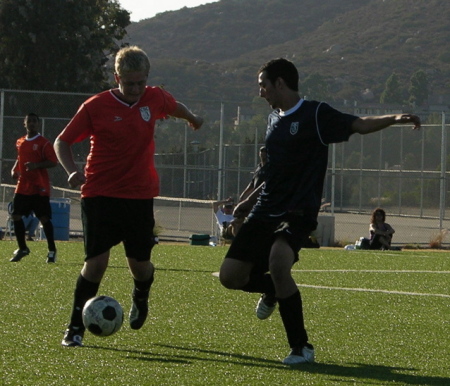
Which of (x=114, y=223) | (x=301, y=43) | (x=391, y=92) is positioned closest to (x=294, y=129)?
(x=114, y=223)

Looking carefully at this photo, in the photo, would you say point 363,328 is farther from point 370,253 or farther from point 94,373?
point 370,253

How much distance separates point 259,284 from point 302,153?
103 cm

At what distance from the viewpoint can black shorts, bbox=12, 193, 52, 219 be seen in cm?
1395

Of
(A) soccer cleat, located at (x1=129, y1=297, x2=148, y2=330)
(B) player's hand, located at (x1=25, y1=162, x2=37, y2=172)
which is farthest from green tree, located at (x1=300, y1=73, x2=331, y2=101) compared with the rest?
(A) soccer cleat, located at (x1=129, y1=297, x2=148, y2=330)

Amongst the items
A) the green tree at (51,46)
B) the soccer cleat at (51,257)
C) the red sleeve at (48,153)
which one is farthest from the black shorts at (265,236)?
the green tree at (51,46)

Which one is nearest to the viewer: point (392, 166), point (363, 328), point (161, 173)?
point (363, 328)

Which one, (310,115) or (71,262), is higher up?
(310,115)

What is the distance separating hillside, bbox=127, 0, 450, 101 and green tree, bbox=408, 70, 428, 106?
28.9 ft

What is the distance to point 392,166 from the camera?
1176 inches

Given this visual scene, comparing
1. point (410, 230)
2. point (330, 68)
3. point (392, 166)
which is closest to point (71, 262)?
point (410, 230)

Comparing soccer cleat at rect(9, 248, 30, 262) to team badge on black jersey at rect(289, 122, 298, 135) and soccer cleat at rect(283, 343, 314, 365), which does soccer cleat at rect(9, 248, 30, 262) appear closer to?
team badge on black jersey at rect(289, 122, 298, 135)

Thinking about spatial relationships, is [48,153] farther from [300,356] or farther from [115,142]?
[300,356]

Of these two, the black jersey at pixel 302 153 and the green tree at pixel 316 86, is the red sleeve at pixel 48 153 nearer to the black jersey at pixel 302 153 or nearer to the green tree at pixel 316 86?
the black jersey at pixel 302 153

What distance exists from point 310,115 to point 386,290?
482 cm
